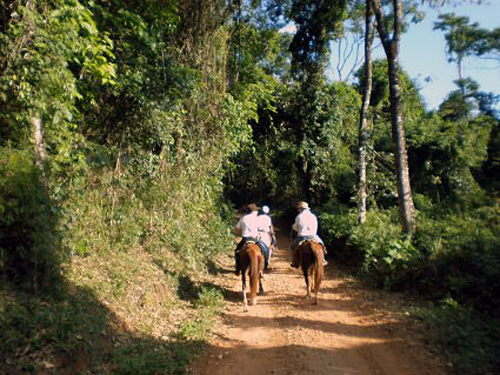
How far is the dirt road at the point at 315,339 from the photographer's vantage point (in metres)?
5.89

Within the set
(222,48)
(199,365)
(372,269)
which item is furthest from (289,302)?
(222,48)

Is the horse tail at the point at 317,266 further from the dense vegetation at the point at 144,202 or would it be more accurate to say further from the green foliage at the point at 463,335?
the green foliage at the point at 463,335

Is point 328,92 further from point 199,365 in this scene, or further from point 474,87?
point 474,87

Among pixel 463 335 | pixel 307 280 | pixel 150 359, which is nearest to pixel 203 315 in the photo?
pixel 150 359

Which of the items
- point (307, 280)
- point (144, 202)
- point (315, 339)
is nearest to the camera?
point (315, 339)

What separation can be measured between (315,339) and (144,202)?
531 cm

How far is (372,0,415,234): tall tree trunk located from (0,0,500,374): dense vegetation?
0.28m

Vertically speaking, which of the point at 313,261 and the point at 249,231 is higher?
the point at 249,231

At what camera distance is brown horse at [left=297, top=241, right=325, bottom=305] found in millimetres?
9164

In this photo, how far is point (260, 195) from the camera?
2639 centimetres

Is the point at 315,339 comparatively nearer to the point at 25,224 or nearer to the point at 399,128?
the point at 25,224

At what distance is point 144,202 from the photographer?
32.8 feet

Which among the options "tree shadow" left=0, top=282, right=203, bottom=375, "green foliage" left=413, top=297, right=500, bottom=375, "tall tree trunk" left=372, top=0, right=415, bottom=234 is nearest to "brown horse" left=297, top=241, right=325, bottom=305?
"green foliage" left=413, top=297, right=500, bottom=375

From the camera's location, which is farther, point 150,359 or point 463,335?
point 463,335
